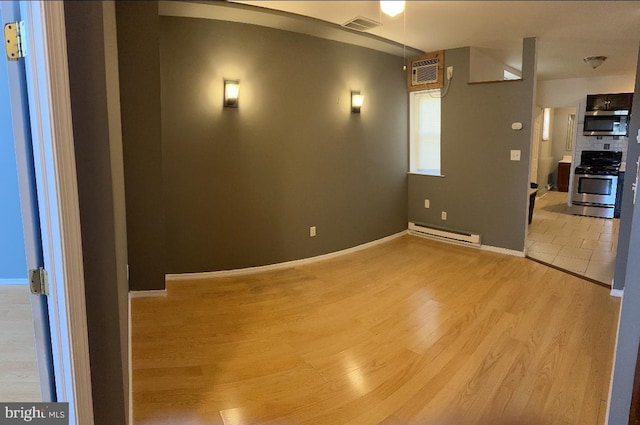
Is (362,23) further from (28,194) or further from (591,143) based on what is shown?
(591,143)

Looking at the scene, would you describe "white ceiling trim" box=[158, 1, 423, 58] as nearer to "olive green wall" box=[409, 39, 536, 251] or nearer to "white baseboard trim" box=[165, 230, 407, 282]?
"olive green wall" box=[409, 39, 536, 251]

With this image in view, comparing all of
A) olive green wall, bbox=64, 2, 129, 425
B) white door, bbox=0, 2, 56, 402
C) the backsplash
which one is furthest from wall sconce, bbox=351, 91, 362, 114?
the backsplash

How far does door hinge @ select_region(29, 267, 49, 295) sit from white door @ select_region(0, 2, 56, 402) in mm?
17

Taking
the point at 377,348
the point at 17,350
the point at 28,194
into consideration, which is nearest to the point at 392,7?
the point at 28,194

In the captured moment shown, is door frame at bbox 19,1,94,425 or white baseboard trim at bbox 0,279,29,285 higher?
door frame at bbox 19,1,94,425

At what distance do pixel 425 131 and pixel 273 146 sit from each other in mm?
1620

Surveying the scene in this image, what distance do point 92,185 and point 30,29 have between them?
0.44 m

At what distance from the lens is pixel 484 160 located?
160 inches

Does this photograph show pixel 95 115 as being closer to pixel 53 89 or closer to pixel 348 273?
pixel 53 89

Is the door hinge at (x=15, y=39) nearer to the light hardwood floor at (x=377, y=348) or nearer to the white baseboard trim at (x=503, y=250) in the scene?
the light hardwood floor at (x=377, y=348)

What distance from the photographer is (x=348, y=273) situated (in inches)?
140

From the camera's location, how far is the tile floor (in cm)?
380

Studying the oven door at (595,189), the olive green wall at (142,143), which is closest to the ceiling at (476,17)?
the olive green wall at (142,143)

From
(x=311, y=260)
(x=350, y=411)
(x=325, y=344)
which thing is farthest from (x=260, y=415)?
(x=311, y=260)
